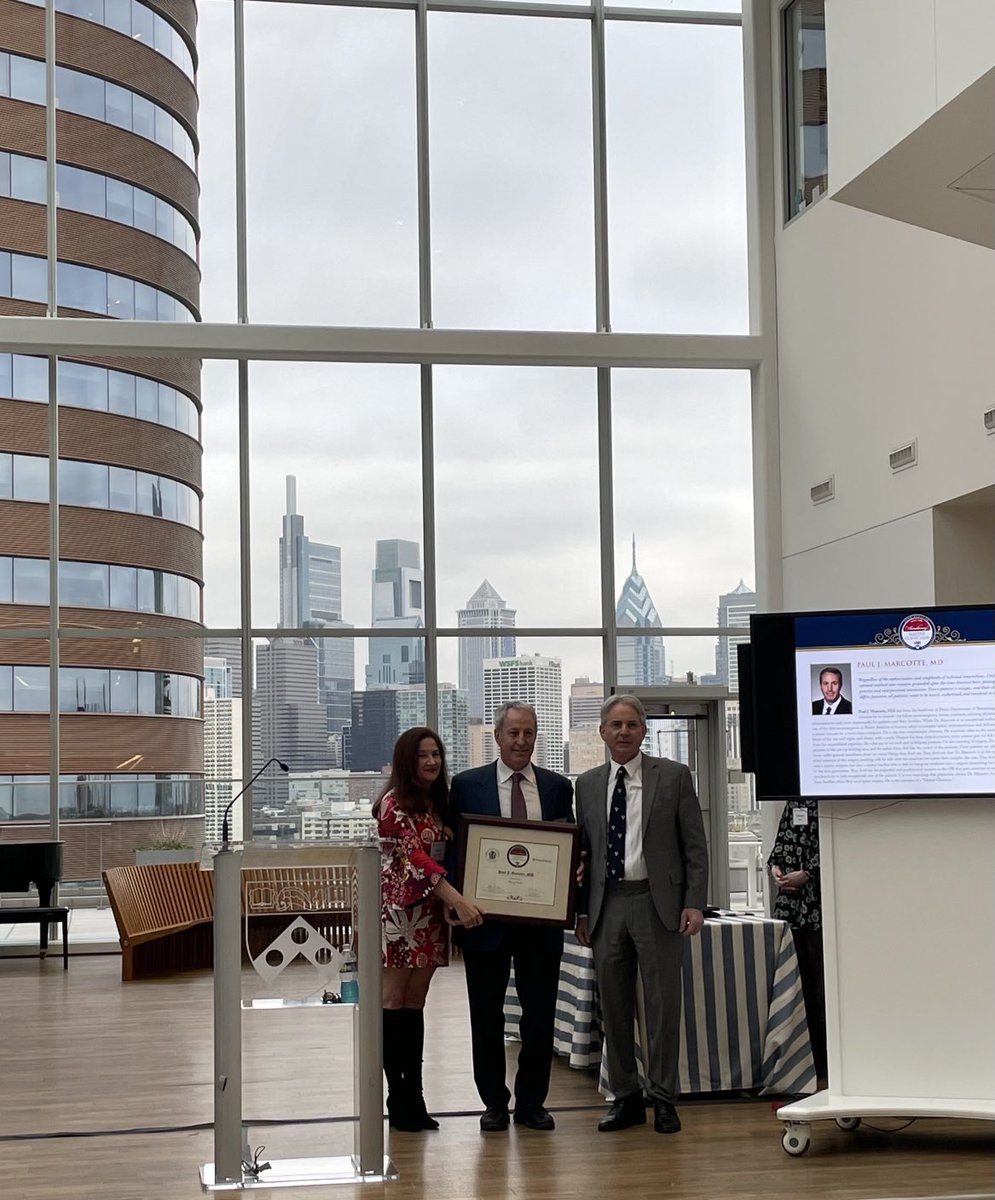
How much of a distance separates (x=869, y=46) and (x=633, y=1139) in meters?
4.23

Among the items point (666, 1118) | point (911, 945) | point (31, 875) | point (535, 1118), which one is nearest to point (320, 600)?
point (31, 875)

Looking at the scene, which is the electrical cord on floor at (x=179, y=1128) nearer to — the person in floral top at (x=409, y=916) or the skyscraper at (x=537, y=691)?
the person in floral top at (x=409, y=916)

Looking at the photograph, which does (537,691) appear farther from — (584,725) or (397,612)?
(397,612)

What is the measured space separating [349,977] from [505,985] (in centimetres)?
87

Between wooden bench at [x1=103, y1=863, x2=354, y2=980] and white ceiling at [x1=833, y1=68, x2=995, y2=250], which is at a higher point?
white ceiling at [x1=833, y1=68, x2=995, y2=250]

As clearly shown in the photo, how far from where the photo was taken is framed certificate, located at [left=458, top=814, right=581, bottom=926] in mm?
5852

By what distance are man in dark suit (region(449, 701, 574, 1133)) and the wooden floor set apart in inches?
6.5

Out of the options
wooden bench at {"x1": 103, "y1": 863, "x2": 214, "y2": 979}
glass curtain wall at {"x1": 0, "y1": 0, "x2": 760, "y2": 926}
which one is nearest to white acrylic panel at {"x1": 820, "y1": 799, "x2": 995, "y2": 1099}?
wooden bench at {"x1": 103, "y1": 863, "x2": 214, "y2": 979}

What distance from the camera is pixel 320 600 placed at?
1313cm

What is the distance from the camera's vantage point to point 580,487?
13438 mm

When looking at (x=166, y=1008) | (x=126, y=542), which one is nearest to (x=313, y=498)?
(x=126, y=542)

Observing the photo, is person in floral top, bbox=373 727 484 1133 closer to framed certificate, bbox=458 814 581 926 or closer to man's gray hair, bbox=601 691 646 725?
framed certificate, bbox=458 814 581 926

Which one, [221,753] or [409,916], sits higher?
[221,753]

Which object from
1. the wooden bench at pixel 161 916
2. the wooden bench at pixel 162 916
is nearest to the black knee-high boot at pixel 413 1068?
the wooden bench at pixel 162 916
